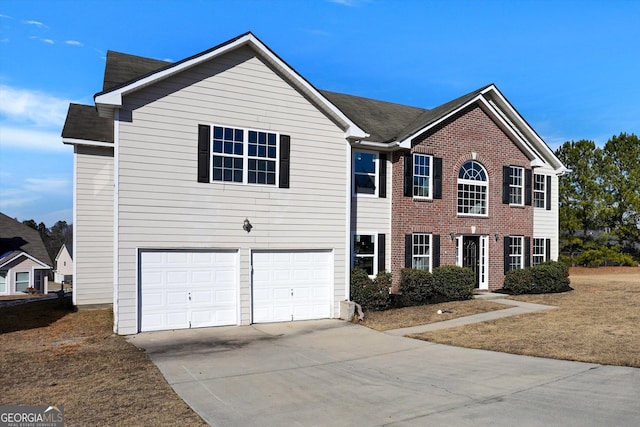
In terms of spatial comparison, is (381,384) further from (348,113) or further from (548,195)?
(548,195)

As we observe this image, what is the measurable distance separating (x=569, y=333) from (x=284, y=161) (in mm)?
8598

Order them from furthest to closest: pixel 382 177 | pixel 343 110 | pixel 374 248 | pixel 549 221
Answer: pixel 549 221, pixel 343 110, pixel 382 177, pixel 374 248

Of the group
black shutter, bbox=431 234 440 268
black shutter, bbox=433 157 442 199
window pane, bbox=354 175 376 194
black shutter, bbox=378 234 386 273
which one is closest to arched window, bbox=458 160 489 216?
black shutter, bbox=433 157 442 199

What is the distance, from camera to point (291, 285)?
13.9 metres

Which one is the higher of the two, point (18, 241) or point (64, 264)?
point (18, 241)

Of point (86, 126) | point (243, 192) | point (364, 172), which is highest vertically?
point (86, 126)

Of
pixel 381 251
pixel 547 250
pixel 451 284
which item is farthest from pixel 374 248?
pixel 547 250

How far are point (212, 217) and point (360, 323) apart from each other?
5.19 meters

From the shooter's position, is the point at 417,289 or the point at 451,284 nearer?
the point at 417,289

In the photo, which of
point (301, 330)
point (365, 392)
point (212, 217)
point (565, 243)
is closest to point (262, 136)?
point (212, 217)

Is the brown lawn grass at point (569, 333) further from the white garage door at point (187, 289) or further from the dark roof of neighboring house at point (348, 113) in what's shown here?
the dark roof of neighboring house at point (348, 113)

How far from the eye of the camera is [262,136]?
530 inches

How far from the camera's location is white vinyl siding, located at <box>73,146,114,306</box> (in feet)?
50.4

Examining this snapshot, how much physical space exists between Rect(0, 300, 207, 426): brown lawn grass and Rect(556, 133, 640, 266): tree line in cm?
3182
